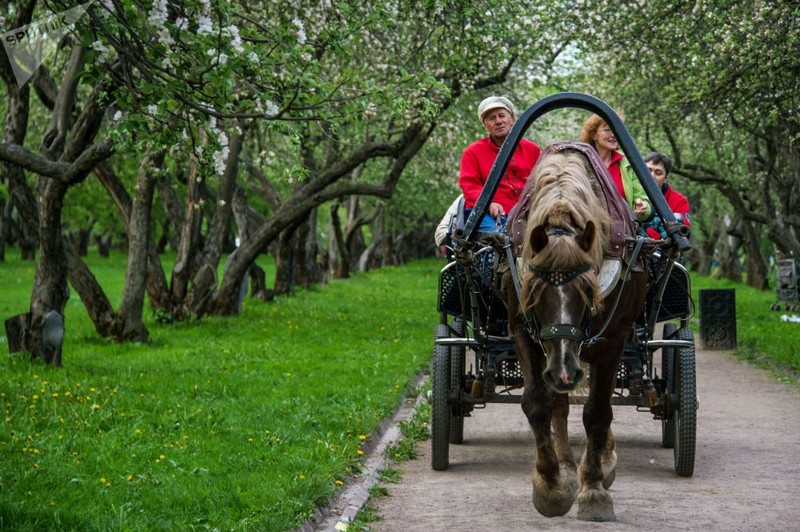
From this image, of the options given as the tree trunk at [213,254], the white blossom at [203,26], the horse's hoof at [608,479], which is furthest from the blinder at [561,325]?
the tree trunk at [213,254]

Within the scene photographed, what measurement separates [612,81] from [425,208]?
57.4 feet

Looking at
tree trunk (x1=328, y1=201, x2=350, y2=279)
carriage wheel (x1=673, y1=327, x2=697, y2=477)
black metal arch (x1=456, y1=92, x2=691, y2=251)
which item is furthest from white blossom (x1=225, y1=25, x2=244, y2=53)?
tree trunk (x1=328, y1=201, x2=350, y2=279)

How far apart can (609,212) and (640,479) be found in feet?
7.66

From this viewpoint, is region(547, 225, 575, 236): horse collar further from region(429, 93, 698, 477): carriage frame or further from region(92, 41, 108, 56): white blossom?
region(92, 41, 108, 56): white blossom

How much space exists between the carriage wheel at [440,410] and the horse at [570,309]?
1.34 m

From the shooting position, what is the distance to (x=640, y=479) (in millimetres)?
8492

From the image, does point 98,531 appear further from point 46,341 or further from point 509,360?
point 46,341

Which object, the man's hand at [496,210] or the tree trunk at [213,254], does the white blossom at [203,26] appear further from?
the tree trunk at [213,254]

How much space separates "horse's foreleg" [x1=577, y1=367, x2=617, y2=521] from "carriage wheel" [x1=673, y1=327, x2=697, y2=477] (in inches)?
51.8

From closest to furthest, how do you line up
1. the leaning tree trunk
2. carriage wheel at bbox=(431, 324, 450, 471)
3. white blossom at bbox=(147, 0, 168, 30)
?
white blossom at bbox=(147, 0, 168, 30) → carriage wheel at bbox=(431, 324, 450, 471) → the leaning tree trunk

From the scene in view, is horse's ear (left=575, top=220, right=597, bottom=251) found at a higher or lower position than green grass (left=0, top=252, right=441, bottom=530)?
higher

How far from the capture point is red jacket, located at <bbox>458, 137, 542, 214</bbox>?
328 inches

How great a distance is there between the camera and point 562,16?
1852 cm

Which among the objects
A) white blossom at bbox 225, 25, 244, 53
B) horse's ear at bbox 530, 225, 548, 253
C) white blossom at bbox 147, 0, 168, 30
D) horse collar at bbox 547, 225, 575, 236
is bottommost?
horse's ear at bbox 530, 225, 548, 253
